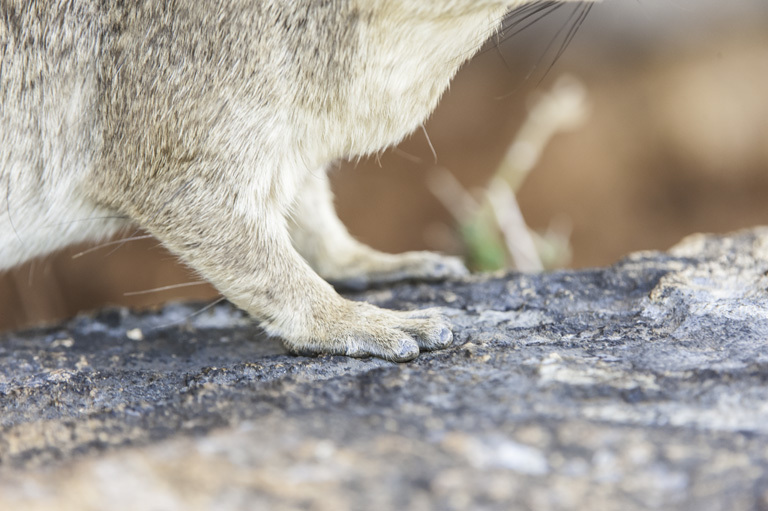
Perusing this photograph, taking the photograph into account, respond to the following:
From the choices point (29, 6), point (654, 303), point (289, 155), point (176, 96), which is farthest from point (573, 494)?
point (29, 6)

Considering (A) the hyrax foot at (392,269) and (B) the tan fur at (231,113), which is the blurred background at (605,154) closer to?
(A) the hyrax foot at (392,269)

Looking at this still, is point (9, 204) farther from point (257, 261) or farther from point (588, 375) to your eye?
point (588, 375)

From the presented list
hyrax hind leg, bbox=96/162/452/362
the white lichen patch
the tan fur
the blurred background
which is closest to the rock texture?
the white lichen patch

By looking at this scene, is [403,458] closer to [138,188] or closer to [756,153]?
[138,188]

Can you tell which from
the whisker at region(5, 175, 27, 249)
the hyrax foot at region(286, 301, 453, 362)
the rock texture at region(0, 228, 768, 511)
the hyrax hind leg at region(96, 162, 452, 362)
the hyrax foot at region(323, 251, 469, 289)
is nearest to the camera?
the rock texture at region(0, 228, 768, 511)

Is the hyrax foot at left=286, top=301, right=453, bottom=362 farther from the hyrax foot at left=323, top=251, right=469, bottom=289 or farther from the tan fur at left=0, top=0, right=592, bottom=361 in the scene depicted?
the hyrax foot at left=323, top=251, right=469, bottom=289

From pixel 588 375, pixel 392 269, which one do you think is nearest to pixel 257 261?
pixel 392 269
